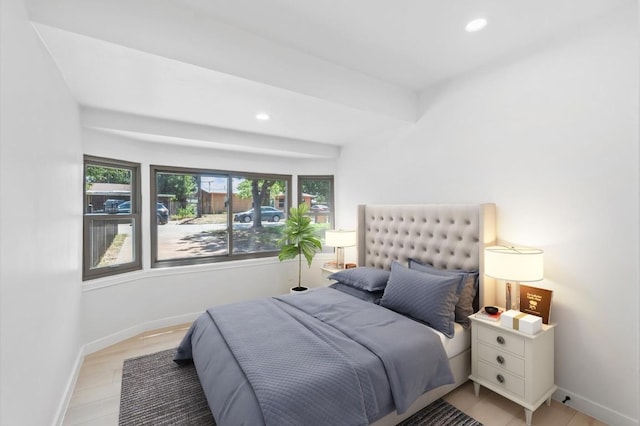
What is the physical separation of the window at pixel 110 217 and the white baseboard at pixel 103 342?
65 cm

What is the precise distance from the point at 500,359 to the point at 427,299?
60cm

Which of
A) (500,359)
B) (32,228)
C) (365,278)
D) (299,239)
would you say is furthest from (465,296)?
(32,228)

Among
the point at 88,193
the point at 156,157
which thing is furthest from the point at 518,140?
the point at 88,193

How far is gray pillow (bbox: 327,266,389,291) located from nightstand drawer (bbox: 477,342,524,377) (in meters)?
0.94

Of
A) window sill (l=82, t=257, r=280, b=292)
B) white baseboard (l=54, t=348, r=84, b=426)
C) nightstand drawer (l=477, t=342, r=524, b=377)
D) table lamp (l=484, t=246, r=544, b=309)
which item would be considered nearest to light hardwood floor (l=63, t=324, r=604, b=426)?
white baseboard (l=54, t=348, r=84, b=426)

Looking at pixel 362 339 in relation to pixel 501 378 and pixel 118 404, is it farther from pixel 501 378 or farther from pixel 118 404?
pixel 118 404

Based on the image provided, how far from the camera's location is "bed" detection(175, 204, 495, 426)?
1521 millimetres

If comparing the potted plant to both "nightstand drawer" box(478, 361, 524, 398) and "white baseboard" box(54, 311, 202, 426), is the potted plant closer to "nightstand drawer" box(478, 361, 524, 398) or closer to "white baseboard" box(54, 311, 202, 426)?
"white baseboard" box(54, 311, 202, 426)

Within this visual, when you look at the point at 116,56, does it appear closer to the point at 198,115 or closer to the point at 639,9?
the point at 198,115

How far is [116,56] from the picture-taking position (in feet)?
6.09

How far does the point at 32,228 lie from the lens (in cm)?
153

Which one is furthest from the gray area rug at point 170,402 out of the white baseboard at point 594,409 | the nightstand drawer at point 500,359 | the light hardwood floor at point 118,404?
the white baseboard at point 594,409

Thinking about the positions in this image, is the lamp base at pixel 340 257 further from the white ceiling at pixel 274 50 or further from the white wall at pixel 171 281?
the white ceiling at pixel 274 50

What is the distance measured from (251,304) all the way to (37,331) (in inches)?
54.9
